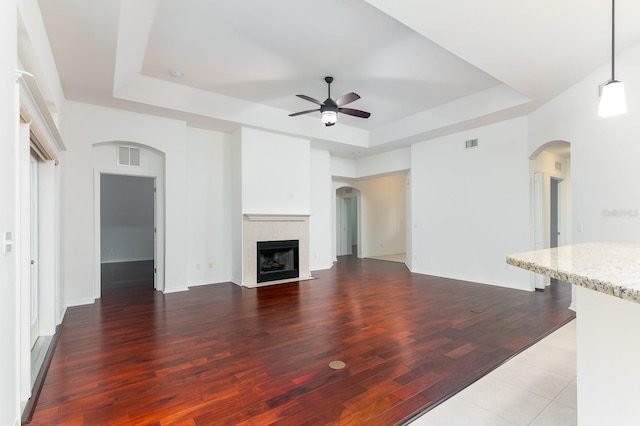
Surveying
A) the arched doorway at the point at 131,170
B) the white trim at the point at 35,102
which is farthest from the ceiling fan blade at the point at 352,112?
the white trim at the point at 35,102

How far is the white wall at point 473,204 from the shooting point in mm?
5617

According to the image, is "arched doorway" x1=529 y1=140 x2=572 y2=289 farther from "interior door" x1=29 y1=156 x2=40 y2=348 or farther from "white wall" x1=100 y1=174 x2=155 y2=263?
"white wall" x1=100 y1=174 x2=155 y2=263

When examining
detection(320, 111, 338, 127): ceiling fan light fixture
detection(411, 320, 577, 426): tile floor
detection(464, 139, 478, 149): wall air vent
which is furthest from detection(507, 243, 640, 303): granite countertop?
detection(464, 139, 478, 149): wall air vent

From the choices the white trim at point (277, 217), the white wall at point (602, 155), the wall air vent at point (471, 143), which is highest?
the wall air vent at point (471, 143)

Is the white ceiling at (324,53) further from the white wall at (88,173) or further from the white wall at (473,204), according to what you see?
the white wall at (473,204)

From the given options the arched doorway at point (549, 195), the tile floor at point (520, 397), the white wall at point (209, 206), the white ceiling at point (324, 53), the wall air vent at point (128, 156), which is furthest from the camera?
the white wall at point (209, 206)

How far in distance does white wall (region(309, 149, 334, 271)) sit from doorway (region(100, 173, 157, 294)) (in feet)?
15.3

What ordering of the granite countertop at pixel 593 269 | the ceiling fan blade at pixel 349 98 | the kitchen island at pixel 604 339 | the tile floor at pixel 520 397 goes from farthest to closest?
the ceiling fan blade at pixel 349 98 < the tile floor at pixel 520 397 < the kitchen island at pixel 604 339 < the granite countertop at pixel 593 269

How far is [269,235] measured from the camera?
6367 millimetres

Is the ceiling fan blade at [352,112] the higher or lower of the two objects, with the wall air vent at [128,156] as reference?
higher

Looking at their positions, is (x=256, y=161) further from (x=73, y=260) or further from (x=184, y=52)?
(x=73, y=260)

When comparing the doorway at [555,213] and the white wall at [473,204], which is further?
the doorway at [555,213]

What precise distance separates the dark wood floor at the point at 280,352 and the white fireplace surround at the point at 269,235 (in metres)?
0.73

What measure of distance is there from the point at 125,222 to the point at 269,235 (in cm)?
583
